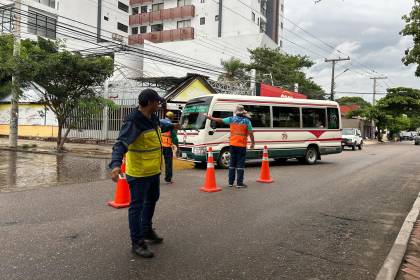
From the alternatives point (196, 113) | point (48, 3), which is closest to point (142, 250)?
point (196, 113)

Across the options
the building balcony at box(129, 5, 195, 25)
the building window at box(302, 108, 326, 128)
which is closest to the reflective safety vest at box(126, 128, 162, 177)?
the building window at box(302, 108, 326, 128)

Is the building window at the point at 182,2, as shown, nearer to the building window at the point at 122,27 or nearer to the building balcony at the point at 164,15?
the building balcony at the point at 164,15

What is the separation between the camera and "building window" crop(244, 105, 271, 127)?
1424 centimetres

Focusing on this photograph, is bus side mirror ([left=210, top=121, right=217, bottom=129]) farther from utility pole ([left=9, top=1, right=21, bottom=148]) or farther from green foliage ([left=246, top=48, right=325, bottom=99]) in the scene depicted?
green foliage ([left=246, top=48, right=325, bottom=99])

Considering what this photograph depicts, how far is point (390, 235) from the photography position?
5.83 metres

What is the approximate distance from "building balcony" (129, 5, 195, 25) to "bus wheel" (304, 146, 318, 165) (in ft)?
116

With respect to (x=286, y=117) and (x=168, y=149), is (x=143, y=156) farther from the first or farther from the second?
(x=286, y=117)

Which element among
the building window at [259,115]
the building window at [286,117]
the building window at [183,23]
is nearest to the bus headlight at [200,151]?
the building window at [259,115]

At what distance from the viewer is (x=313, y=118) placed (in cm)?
1612

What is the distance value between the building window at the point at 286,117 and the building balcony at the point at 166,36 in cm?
3416

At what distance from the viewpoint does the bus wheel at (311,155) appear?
52.4 ft

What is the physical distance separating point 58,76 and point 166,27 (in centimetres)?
3637

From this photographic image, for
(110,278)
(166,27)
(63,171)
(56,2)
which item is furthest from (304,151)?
(166,27)

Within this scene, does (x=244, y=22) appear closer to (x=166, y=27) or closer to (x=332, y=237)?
(x=166, y=27)
